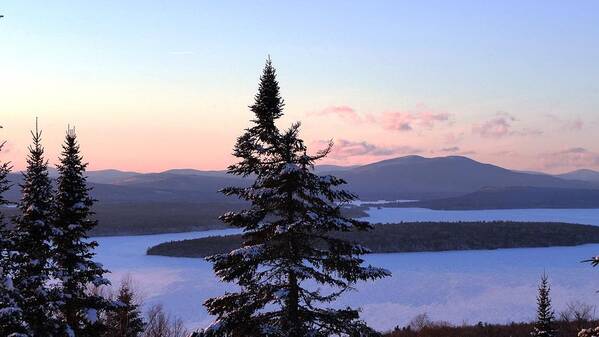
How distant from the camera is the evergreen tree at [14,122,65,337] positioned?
16469 mm

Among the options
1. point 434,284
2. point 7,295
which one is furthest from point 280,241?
point 434,284

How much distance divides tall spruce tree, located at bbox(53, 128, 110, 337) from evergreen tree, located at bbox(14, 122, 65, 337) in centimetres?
41

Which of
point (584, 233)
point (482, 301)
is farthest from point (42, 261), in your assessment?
point (584, 233)

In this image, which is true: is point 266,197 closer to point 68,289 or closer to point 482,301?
point 68,289

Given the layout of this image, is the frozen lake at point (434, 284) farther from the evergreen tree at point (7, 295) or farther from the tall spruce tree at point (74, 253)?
the evergreen tree at point (7, 295)

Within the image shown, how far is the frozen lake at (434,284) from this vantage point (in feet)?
185

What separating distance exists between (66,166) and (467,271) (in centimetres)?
7265

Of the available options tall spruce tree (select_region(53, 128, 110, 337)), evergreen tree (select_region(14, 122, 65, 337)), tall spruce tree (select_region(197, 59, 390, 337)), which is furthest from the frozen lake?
tall spruce tree (select_region(197, 59, 390, 337))

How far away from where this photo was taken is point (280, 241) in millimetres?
12992

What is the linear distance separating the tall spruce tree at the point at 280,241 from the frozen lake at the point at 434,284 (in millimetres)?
38100

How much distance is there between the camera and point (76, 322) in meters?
18.9

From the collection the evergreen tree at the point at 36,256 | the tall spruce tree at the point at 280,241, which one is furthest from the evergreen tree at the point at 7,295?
the tall spruce tree at the point at 280,241

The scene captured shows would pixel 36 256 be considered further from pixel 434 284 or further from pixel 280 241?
pixel 434 284

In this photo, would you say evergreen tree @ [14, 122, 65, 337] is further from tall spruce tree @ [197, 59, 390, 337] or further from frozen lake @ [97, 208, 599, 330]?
frozen lake @ [97, 208, 599, 330]
